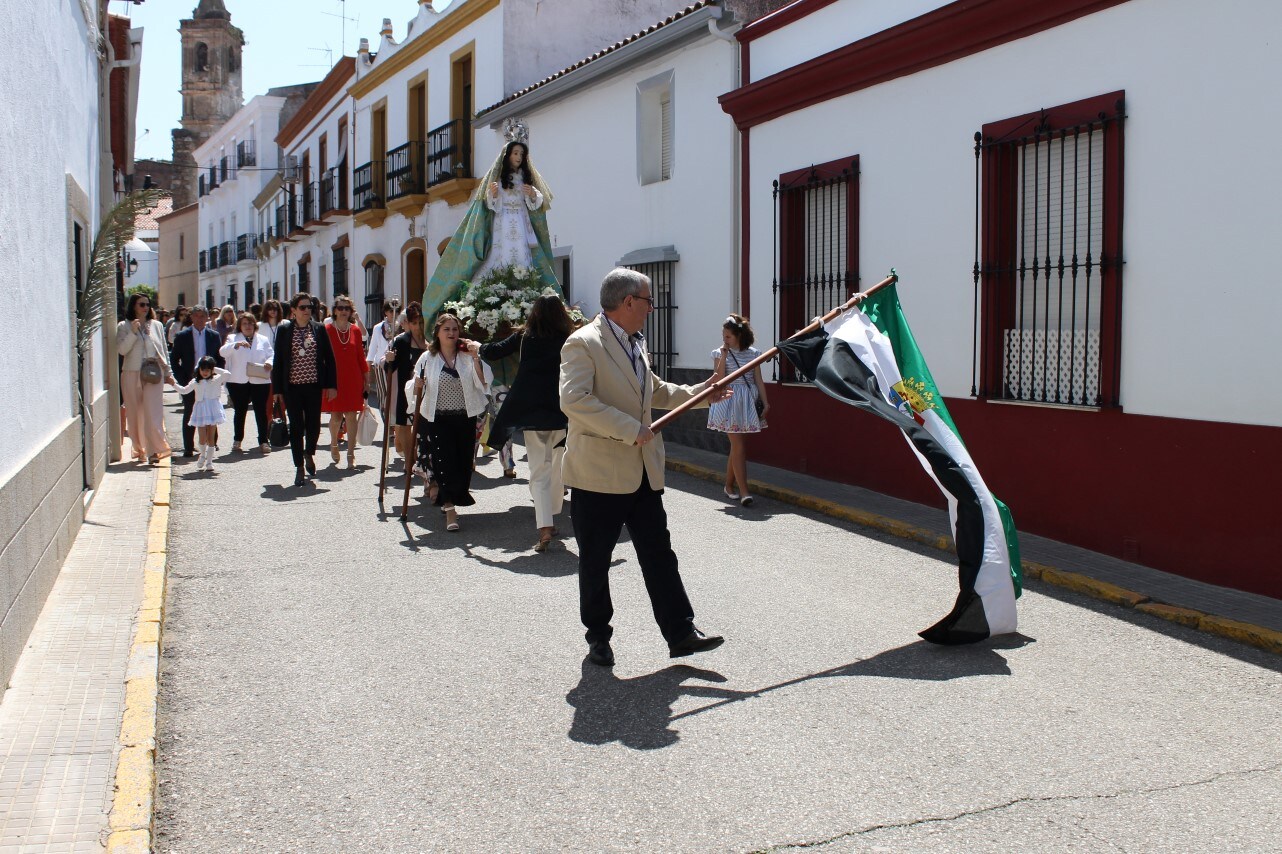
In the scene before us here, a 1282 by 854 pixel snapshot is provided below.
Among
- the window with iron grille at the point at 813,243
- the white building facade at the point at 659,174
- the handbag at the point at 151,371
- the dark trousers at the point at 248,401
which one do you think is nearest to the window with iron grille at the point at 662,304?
the white building facade at the point at 659,174

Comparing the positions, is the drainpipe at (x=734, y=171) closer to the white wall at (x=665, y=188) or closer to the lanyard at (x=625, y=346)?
the white wall at (x=665, y=188)

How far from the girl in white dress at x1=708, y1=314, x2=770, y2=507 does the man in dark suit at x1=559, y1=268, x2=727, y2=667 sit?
428cm

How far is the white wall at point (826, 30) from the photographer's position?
10312mm

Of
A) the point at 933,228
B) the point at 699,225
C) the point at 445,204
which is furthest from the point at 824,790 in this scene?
the point at 445,204

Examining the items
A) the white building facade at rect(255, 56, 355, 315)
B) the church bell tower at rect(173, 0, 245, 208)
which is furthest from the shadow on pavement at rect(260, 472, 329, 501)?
the church bell tower at rect(173, 0, 245, 208)

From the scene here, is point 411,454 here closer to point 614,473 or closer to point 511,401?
point 511,401

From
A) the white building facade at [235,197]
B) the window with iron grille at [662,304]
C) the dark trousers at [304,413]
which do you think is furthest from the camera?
the white building facade at [235,197]

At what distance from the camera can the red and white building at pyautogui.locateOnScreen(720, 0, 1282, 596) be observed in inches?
280

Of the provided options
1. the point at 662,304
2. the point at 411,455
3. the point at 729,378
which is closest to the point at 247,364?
the point at 411,455

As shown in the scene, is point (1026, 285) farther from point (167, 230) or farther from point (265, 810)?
point (167, 230)

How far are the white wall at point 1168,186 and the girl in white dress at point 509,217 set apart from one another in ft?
11.7

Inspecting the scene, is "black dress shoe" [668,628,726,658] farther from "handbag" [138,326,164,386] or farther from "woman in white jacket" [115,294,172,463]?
"woman in white jacket" [115,294,172,463]

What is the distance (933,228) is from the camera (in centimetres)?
982

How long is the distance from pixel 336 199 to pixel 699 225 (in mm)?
17579
